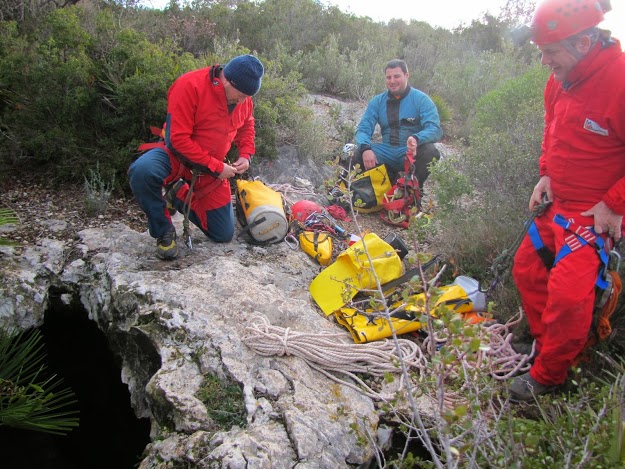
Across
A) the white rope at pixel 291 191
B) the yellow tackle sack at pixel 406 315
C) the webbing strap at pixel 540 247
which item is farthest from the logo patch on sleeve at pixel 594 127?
the white rope at pixel 291 191

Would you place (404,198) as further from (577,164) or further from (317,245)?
(577,164)

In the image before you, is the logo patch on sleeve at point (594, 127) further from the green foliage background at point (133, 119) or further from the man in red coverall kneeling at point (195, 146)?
the man in red coverall kneeling at point (195, 146)

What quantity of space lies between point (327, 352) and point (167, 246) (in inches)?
59.5

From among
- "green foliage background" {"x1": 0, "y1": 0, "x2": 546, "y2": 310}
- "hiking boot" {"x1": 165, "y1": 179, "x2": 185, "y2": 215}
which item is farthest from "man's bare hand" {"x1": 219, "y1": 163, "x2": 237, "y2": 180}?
"green foliage background" {"x1": 0, "y1": 0, "x2": 546, "y2": 310}

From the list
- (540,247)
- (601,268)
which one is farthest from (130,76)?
(601,268)

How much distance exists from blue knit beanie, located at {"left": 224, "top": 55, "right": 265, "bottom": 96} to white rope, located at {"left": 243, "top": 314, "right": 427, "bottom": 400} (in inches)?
65.7

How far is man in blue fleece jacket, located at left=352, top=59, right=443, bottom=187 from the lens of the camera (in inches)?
202

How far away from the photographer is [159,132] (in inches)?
157

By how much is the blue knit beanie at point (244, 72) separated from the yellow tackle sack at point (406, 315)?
5.50ft

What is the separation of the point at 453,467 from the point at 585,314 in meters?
1.44

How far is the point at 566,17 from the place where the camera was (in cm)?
246

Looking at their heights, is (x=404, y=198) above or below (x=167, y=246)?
above

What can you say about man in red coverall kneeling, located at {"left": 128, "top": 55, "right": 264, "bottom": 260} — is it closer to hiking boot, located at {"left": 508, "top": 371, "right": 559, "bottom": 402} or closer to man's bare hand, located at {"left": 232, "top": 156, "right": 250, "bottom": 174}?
man's bare hand, located at {"left": 232, "top": 156, "right": 250, "bottom": 174}

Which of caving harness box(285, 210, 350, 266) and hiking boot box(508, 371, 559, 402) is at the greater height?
caving harness box(285, 210, 350, 266)
